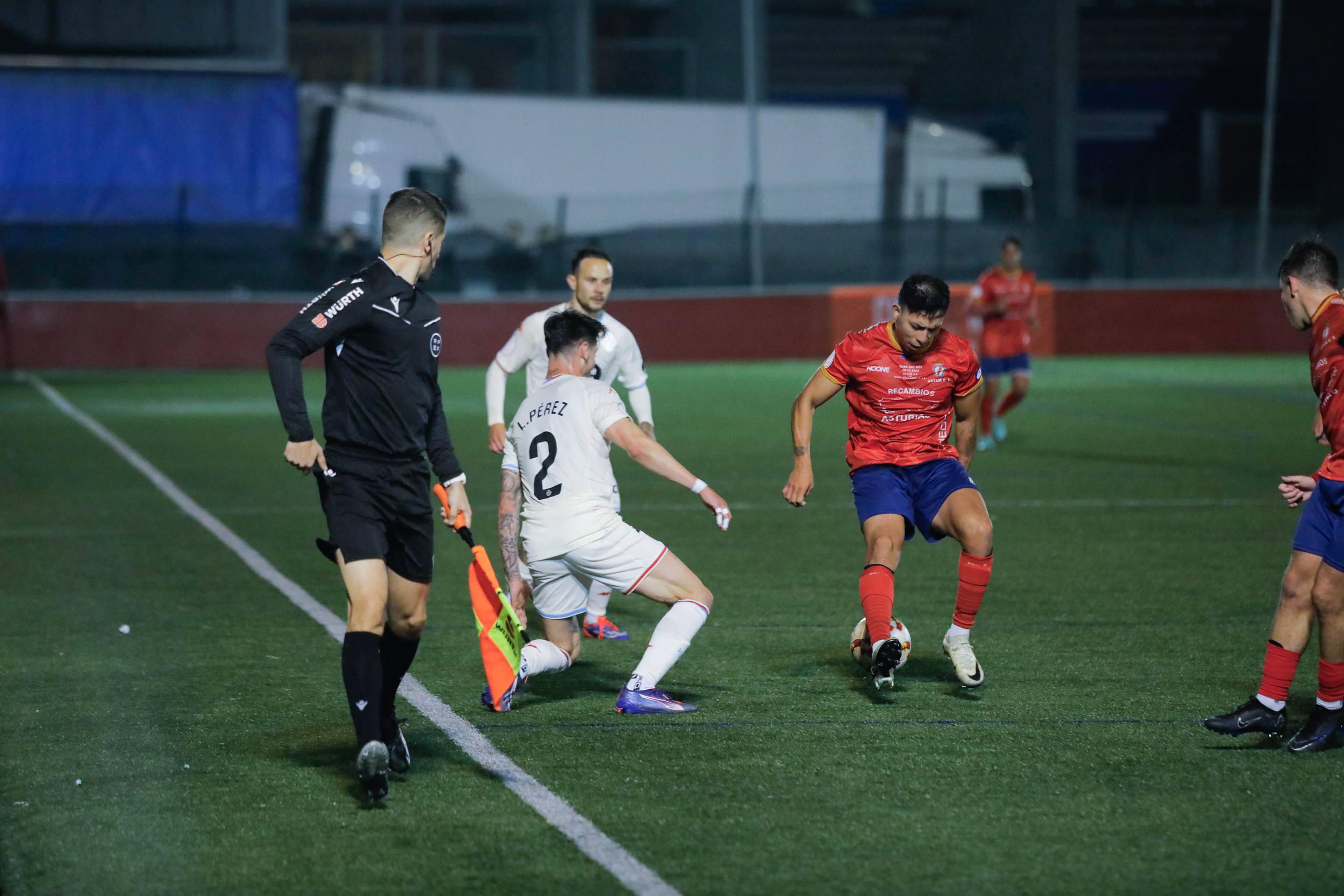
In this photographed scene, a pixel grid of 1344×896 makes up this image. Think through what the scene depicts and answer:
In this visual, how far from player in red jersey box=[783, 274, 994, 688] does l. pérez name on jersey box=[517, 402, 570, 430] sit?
3.56 ft

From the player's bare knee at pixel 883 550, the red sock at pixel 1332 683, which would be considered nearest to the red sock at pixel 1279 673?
the red sock at pixel 1332 683

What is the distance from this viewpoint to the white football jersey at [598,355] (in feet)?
28.1

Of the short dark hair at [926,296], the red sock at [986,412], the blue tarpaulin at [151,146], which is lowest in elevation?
the red sock at [986,412]

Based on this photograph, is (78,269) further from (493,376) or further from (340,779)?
(340,779)

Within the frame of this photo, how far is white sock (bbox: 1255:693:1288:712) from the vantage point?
241 inches

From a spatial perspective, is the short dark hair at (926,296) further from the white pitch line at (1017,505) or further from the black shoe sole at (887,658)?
the white pitch line at (1017,505)

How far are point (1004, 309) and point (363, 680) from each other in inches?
490

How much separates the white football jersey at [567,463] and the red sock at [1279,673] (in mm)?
2526

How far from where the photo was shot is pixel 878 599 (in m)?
6.88

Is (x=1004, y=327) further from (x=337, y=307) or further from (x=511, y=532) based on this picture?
(x=337, y=307)

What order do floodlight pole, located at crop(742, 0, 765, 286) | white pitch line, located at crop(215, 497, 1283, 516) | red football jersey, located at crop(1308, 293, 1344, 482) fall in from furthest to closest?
floodlight pole, located at crop(742, 0, 765, 286), white pitch line, located at crop(215, 497, 1283, 516), red football jersey, located at crop(1308, 293, 1344, 482)

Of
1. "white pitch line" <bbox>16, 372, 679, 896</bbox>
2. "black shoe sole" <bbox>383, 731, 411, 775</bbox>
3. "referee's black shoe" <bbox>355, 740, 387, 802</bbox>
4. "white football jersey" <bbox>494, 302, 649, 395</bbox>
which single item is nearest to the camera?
"white pitch line" <bbox>16, 372, 679, 896</bbox>

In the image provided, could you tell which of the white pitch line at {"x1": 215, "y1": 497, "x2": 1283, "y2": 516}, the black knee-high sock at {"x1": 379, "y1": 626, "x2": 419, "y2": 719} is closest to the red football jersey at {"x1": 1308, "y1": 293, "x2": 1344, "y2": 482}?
the black knee-high sock at {"x1": 379, "y1": 626, "x2": 419, "y2": 719}

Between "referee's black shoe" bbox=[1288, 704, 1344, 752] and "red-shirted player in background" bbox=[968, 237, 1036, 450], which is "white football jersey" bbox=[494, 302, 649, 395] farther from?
"red-shirted player in background" bbox=[968, 237, 1036, 450]
